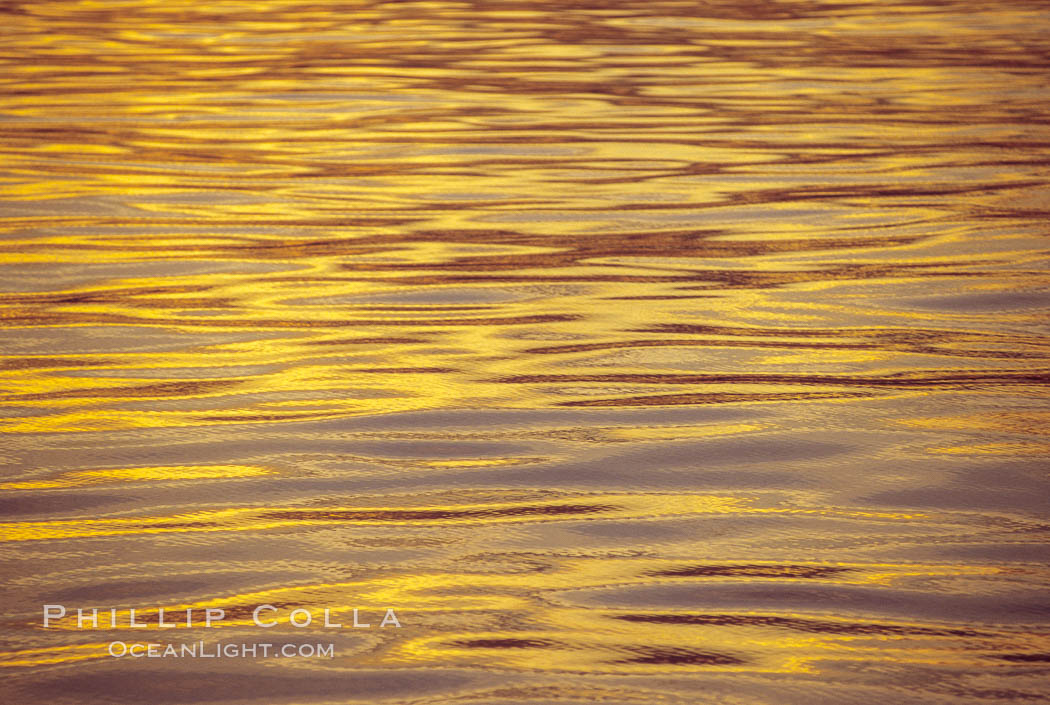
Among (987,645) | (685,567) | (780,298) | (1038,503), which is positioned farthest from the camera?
(780,298)

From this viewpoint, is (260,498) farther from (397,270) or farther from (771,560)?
(397,270)

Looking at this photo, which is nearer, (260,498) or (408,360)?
(260,498)

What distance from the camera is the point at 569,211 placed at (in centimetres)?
345

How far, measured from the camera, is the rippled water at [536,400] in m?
1.42

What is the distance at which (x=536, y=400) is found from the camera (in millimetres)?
2158

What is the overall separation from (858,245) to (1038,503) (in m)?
1.35

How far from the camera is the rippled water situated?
142cm

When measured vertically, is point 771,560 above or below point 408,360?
below

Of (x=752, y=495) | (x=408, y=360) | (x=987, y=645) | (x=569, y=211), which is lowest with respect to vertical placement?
(x=987, y=645)

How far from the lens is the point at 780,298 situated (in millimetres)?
2670

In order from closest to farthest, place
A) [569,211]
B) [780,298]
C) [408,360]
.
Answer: [408,360], [780,298], [569,211]

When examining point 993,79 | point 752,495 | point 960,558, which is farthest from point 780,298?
point 993,79

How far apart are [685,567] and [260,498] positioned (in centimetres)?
50

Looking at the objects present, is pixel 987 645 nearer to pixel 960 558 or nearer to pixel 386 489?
pixel 960 558
